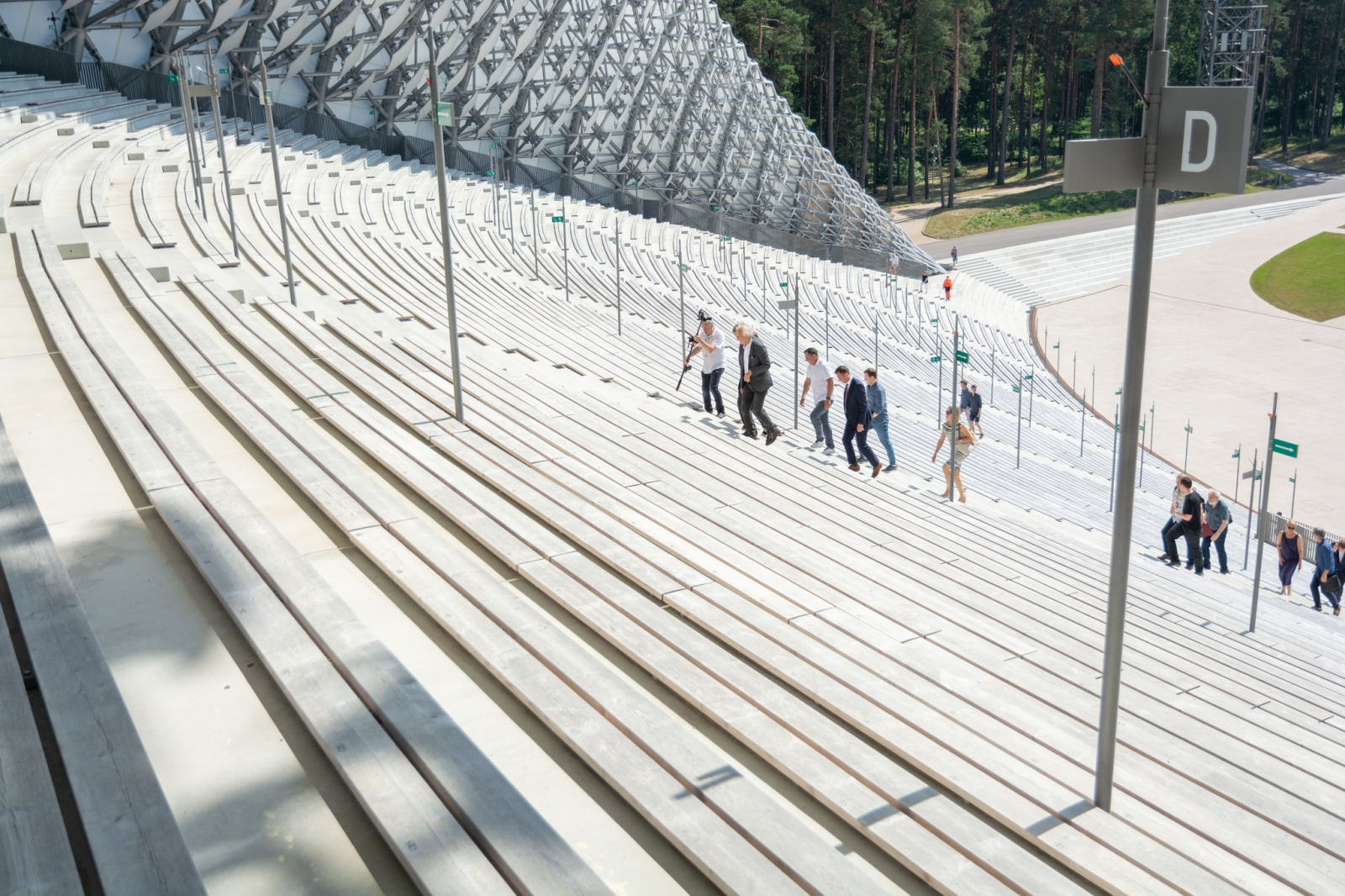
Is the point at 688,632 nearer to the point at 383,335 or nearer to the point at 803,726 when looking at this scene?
the point at 803,726

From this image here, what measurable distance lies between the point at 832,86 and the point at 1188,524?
167ft

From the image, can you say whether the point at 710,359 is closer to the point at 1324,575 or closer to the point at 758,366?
the point at 758,366

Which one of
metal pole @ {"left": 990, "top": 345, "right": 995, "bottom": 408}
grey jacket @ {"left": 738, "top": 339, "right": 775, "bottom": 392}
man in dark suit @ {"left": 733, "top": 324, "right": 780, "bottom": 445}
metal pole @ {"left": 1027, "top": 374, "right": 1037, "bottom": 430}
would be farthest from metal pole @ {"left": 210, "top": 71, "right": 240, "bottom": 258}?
metal pole @ {"left": 990, "top": 345, "right": 995, "bottom": 408}

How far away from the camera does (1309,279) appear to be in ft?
130

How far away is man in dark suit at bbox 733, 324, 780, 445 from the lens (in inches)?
378

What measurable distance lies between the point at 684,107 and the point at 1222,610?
34.5 metres

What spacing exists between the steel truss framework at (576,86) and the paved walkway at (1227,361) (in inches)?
324

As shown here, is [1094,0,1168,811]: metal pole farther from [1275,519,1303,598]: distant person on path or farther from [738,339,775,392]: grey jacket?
[1275,519,1303,598]: distant person on path

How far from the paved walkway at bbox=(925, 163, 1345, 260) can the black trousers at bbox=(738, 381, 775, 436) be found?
36428mm

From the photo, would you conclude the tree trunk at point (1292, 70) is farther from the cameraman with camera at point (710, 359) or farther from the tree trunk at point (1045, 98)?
the cameraman with camera at point (710, 359)

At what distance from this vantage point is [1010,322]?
36.9m

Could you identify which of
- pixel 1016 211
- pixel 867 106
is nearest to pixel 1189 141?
pixel 1016 211

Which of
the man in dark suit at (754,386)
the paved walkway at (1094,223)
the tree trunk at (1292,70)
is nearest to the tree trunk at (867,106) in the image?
the paved walkway at (1094,223)

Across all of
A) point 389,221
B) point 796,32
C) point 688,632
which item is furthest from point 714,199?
point 688,632
